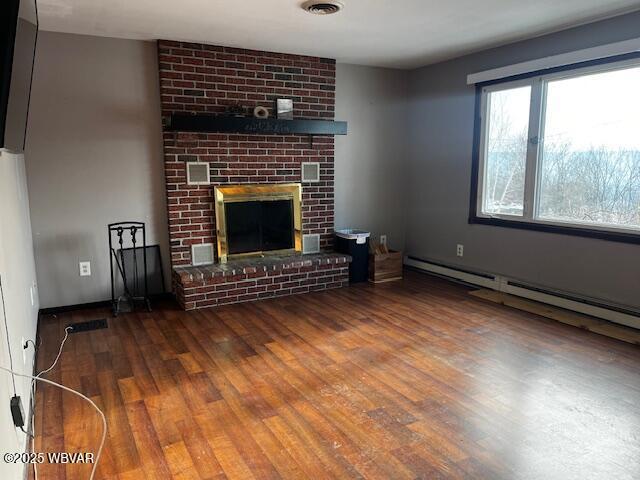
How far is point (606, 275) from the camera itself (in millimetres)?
3402

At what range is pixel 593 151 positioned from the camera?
136 inches

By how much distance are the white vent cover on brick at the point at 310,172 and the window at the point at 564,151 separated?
1.59 metres

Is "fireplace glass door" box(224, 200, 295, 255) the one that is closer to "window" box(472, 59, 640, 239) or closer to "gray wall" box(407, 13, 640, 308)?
"gray wall" box(407, 13, 640, 308)

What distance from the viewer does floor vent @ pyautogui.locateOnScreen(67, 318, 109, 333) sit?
334 centimetres

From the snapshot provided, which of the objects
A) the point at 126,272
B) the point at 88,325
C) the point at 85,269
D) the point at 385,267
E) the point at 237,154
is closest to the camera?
the point at 88,325

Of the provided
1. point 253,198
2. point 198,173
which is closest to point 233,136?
point 198,173

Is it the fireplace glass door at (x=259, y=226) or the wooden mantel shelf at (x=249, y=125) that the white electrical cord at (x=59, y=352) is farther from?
the wooden mantel shelf at (x=249, y=125)

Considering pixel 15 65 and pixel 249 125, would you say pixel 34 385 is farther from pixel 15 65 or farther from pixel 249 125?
pixel 249 125

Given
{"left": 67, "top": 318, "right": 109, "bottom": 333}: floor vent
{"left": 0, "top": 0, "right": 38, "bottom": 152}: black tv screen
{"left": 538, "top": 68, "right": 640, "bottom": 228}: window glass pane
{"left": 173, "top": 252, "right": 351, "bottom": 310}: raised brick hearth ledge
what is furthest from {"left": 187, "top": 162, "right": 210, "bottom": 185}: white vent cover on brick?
{"left": 538, "top": 68, "right": 640, "bottom": 228}: window glass pane

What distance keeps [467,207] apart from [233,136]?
94.7 inches

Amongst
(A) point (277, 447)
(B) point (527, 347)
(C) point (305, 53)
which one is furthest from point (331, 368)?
(C) point (305, 53)

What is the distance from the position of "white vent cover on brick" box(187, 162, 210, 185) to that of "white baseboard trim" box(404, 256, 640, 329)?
2.59 metres

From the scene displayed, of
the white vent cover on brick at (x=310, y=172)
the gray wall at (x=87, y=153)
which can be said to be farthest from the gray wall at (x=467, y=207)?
the gray wall at (x=87, y=153)

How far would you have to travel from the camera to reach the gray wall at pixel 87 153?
138 inches
